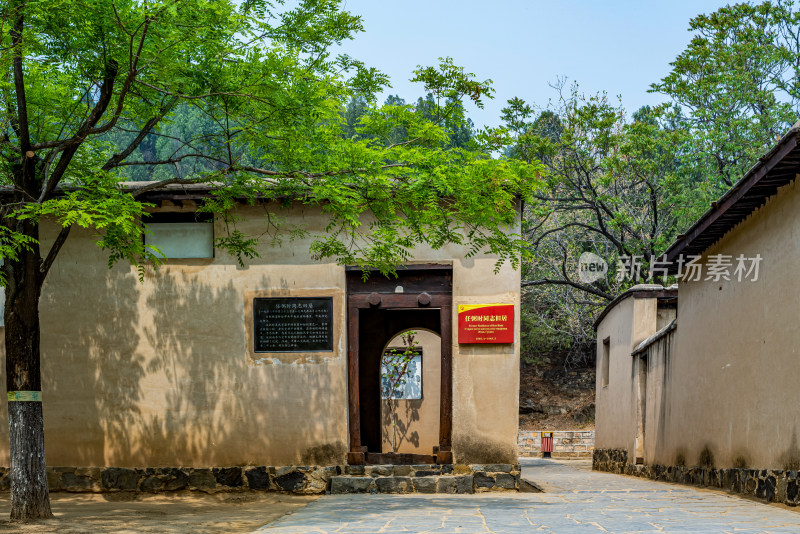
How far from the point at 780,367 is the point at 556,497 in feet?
9.34

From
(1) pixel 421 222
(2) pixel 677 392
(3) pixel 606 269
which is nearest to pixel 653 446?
(2) pixel 677 392

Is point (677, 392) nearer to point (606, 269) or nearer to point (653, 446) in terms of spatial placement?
point (653, 446)

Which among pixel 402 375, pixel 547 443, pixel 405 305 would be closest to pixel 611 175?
pixel 402 375

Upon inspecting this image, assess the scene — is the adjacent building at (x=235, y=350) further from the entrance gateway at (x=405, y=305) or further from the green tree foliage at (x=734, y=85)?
the green tree foliage at (x=734, y=85)

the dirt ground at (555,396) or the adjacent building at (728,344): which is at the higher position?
the adjacent building at (728,344)

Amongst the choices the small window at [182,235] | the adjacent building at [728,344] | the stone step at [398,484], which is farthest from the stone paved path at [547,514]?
the small window at [182,235]

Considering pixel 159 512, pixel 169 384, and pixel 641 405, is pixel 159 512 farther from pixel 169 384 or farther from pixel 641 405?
pixel 641 405

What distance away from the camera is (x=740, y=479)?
970cm

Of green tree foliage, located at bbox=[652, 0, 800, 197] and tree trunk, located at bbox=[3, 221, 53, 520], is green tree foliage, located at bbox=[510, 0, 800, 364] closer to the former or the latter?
green tree foliage, located at bbox=[652, 0, 800, 197]

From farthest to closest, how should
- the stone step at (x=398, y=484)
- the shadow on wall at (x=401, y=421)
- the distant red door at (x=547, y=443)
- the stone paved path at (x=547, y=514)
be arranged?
the distant red door at (x=547, y=443)
the shadow on wall at (x=401, y=421)
the stone step at (x=398, y=484)
the stone paved path at (x=547, y=514)

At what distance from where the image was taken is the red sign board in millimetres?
10906

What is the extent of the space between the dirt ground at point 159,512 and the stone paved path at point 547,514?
1.99 feet

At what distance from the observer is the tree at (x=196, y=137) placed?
303 inches

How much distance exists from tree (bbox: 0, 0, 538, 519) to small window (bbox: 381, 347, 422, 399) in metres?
11.4
